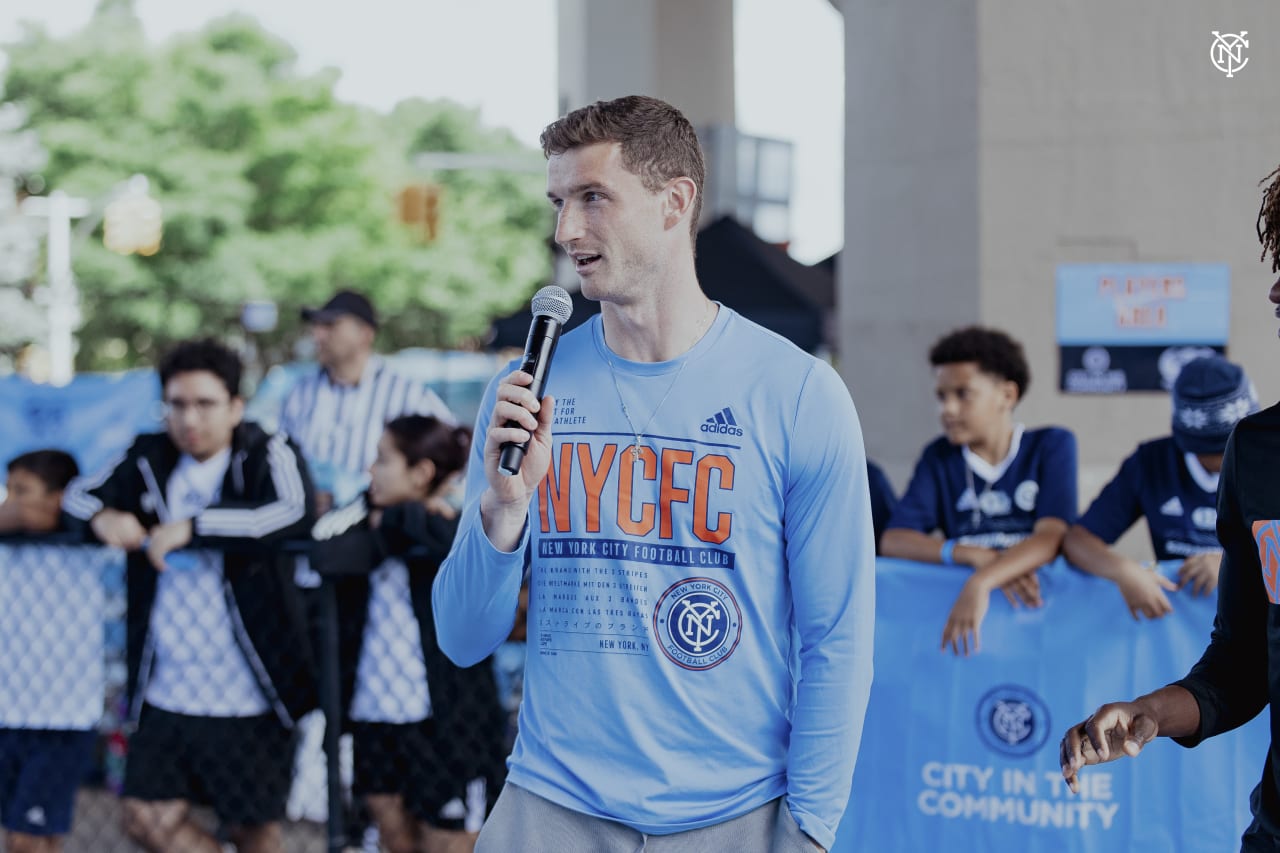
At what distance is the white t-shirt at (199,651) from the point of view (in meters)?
5.43

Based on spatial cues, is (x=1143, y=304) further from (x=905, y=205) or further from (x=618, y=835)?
(x=618, y=835)

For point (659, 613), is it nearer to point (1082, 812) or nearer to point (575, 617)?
point (575, 617)

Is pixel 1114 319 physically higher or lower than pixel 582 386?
higher

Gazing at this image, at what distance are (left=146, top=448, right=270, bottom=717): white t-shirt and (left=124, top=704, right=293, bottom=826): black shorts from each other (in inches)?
2.1

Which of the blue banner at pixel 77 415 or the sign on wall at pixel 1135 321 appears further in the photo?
the blue banner at pixel 77 415

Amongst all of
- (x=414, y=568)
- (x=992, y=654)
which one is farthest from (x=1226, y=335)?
(x=414, y=568)

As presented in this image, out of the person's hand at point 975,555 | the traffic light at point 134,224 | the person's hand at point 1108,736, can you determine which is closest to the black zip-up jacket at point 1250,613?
the person's hand at point 1108,736

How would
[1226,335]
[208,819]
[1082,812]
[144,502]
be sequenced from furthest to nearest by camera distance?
[208,819] < [1226,335] < [144,502] < [1082,812]

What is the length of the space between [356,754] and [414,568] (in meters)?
0.75

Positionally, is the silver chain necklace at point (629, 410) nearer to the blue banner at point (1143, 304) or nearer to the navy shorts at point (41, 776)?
the navy shorts at point (41, 776)

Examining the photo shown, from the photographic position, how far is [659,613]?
2.82m

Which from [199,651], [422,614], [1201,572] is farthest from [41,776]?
[1201,572]

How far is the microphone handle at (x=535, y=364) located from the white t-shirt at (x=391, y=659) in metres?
2.69

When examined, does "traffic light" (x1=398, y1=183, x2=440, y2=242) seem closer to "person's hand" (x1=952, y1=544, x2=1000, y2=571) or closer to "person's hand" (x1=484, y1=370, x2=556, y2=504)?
"person's hand" (x1=952, y1=544, x2=1000, y2=571)
